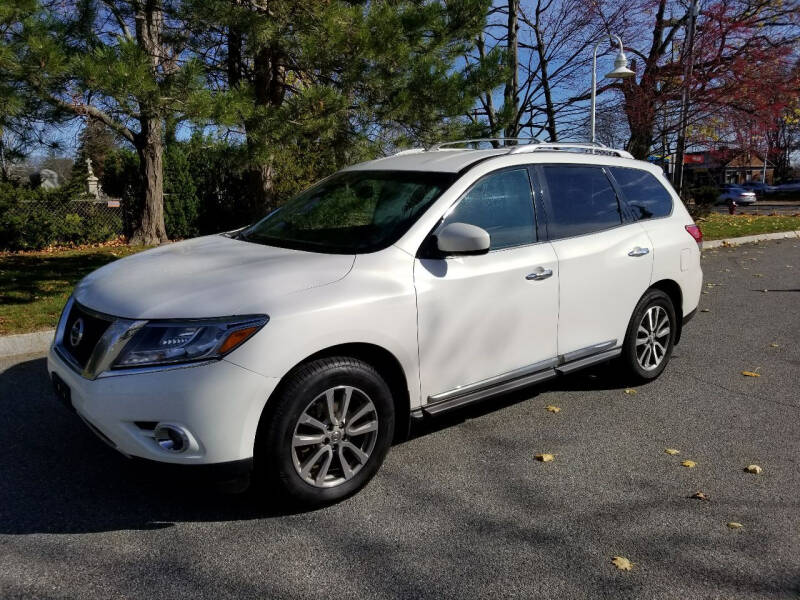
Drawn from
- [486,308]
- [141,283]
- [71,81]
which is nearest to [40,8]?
[71,81]

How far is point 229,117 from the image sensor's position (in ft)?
22.4

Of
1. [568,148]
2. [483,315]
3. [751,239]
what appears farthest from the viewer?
[751,239]

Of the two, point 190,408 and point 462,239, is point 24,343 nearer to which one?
point 190,408

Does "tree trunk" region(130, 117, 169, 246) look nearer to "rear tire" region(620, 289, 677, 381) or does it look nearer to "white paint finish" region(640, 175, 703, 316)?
"white paint finish" region(640, 175, 703, 316)

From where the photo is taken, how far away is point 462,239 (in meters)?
3.64

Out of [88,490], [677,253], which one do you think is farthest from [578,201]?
[88,490]

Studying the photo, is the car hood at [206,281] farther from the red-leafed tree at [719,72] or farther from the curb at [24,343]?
the red-leafed tree at [719,72]

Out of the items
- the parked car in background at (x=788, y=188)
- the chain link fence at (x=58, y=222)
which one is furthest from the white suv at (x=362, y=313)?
the parked car in background at (x=788, y=188)

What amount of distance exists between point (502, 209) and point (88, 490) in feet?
9.14

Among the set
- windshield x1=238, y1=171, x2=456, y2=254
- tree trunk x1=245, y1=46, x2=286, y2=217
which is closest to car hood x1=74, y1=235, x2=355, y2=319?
windshield x1=238, y1=171, x2=456, y2=254

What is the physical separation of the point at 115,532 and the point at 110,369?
754 millimetres

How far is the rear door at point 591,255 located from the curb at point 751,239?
11.1 metres

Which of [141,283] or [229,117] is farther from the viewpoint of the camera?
[229,117]

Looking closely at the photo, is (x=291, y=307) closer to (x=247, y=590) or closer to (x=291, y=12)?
(x=247, y=590)
